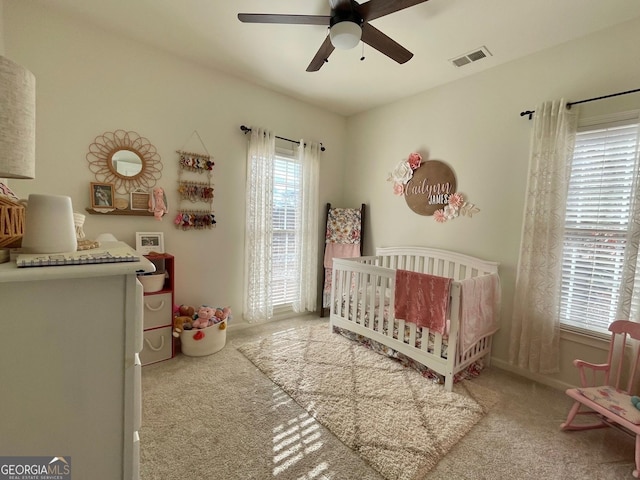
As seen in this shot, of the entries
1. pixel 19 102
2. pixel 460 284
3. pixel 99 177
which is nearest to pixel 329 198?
pixel 460 284

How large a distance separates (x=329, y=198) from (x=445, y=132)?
155 centimetres

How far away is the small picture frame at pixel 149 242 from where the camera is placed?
2338 mm

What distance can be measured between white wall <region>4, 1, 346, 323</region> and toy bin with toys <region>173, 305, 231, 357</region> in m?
0.27

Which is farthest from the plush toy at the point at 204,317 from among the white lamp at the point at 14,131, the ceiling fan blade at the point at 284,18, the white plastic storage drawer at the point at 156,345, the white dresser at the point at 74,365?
the ceiling fan blade at the point at 284,18

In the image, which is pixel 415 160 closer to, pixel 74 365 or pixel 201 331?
pixel 201 331

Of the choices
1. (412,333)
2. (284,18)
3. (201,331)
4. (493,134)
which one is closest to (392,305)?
(412,333)

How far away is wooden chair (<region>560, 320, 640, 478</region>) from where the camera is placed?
1.45 m

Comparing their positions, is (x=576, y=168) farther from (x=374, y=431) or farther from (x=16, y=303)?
(x=16, y=303)

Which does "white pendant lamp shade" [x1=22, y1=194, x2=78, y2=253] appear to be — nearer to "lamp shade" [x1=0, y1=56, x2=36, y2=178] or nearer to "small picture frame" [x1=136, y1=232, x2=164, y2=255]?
"lamp shade" [x1=0, y1=56, x2=36, y2=178]

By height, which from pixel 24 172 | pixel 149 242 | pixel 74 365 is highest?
pixel 24 172

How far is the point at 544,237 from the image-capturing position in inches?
83.0

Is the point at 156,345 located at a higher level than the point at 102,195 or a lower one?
lower

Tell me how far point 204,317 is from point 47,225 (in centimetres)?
192

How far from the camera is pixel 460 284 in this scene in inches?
78.1
